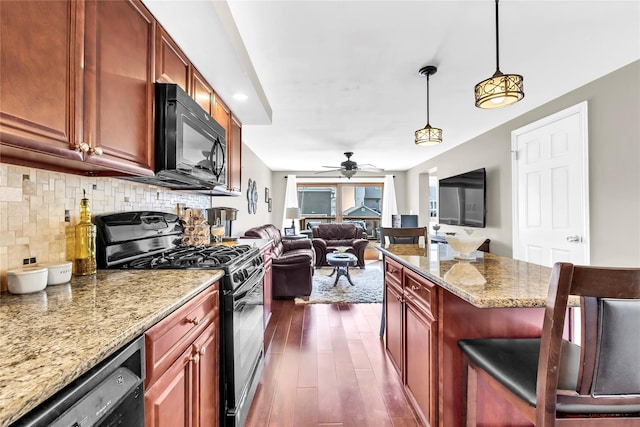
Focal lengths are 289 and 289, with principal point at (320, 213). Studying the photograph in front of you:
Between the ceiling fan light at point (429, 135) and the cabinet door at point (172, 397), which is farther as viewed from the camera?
the ceiling fan light at point (429, 135)

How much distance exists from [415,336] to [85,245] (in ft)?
5.86

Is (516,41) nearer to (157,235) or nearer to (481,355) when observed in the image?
(481,355)

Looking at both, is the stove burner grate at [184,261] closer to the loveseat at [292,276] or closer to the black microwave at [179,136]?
the black microwave at [179,136]

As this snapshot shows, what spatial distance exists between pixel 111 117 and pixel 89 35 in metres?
0.28

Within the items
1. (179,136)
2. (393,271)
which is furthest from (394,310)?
(179,136)

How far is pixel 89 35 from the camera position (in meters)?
1.04

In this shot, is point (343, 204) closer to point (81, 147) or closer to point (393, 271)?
point (393, 271)

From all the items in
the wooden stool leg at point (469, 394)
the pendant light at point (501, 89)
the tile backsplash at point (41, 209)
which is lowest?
the wooden stool leg at point (469, 394)

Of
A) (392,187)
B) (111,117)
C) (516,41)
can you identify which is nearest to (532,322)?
(516,41)

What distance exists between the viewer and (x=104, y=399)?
2.15 ft

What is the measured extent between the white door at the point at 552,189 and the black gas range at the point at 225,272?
10.3ft

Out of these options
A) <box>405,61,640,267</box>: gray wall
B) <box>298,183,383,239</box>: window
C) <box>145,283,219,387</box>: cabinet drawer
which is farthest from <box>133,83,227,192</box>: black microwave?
<box>298,183,383,239</box>: window

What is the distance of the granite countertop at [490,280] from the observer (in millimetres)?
1060

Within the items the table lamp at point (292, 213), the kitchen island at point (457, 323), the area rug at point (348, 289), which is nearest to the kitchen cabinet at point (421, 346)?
the kitchen island at point (457, 323)
